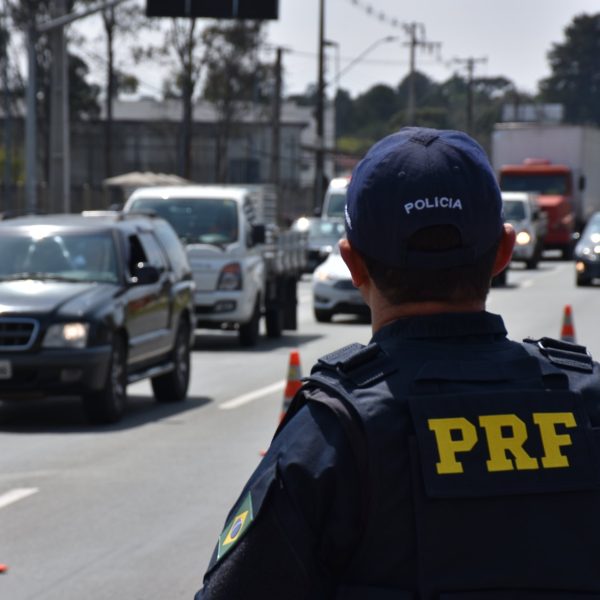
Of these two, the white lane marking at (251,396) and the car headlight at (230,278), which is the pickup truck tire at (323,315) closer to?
the car headlight at (230,278)

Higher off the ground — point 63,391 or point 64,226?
point 64,226

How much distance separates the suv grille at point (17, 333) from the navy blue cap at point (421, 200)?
413 inches

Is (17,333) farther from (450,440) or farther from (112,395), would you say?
(450,440)

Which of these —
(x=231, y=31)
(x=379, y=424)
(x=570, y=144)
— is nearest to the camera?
(x=379, y=424)

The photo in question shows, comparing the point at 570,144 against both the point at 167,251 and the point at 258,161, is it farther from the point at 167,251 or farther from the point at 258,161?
the point at 258,161

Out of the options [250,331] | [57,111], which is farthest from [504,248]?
[57,111]

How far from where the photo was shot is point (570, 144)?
53.8 meters

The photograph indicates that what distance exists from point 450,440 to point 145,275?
38.3 feet

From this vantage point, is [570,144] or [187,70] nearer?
[570,144]

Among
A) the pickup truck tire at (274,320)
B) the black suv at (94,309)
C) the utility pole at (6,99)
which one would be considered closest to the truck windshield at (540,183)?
the utility pole at (6,99)

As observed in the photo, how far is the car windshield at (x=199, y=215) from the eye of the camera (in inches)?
847

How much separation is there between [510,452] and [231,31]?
6418cm

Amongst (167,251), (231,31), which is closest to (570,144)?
(231,31)

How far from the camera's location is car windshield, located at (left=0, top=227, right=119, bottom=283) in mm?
13883
